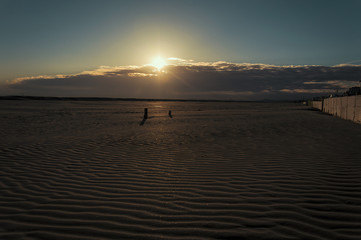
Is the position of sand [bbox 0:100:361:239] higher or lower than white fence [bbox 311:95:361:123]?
lower

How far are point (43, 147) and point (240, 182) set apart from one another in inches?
267

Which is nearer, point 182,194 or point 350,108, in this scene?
point 182,194

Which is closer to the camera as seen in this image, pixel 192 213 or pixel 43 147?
pixel 192 213

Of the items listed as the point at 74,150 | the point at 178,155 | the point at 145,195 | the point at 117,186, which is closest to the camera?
the point at 145,195

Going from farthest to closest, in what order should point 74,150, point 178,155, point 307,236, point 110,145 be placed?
point 110,145, point 74,150, point 178,155, point 307,236

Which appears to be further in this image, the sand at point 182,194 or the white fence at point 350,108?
the white fence at point 350,108

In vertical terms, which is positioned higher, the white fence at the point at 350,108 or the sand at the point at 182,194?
the white fence at the point at 350,108

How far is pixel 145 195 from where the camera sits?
157 inches

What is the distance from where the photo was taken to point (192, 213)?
10.8ft

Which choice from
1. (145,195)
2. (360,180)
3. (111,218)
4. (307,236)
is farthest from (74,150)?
(360,180)

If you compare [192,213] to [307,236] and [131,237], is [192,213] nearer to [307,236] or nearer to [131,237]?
[131,237]

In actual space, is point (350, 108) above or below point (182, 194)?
above

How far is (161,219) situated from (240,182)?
195 centimetres

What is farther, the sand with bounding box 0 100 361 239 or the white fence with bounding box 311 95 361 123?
the white fence with bounding box 311 95 361 123
